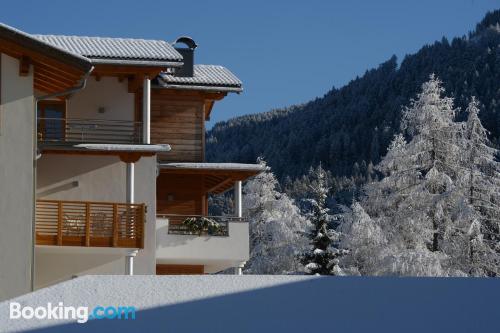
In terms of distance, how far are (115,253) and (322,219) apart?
1990 centimetres

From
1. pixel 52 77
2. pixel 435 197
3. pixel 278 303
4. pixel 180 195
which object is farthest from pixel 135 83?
pixel 278 303

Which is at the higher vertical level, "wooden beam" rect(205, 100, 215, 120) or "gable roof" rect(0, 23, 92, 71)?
"wooden beam" rect(205, 100, 215, 120)

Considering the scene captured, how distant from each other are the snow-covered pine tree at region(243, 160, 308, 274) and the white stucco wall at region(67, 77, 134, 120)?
18.4 m

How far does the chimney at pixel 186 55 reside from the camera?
3231cm

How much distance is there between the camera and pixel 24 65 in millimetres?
21859

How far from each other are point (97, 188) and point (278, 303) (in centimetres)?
1677

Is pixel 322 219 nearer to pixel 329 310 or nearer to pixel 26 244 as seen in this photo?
pixel 26 244

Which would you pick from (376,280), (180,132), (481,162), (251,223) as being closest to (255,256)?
(251,223)

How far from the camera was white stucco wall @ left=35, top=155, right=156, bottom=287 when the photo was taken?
1064 inches

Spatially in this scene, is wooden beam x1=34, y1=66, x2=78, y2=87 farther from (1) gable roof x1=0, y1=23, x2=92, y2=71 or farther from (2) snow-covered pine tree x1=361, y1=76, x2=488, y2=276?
(2) snow-covered pine tree x1=361, y1=76, x2=488, y2=276

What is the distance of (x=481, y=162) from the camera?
37312mm

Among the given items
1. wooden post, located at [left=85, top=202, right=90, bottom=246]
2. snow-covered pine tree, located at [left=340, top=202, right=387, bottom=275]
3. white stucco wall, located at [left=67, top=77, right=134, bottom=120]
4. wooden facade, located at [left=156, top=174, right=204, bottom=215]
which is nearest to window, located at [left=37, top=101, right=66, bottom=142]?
white stucco wall, located at [left=67, top=77, right=134, bottom=120]

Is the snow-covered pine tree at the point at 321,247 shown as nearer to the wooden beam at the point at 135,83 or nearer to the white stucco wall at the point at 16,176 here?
the wooden beam at the point at 135,83

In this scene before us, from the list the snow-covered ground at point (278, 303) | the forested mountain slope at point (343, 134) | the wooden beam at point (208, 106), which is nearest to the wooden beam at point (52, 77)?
the wooden beam at point (208, 106)
